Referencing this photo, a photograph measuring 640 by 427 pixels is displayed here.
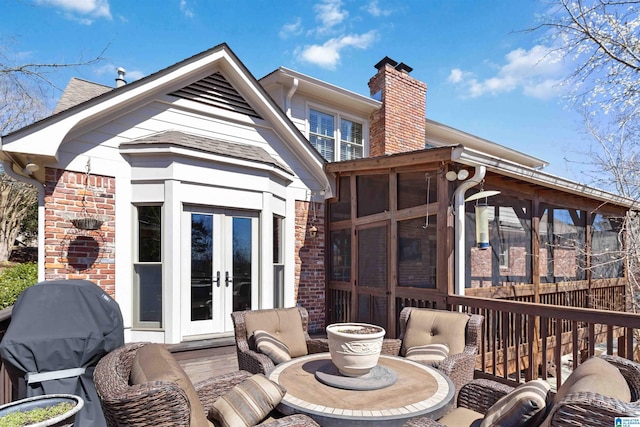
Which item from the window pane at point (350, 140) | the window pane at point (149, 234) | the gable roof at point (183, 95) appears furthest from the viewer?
the window pane at point (350, 140)

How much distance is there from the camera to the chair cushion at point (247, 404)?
2.01 meters

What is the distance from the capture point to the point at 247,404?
2.08 meters

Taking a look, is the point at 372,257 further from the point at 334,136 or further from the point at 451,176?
the point at 334,136

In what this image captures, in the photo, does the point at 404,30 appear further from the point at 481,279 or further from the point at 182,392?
the point at 182,392

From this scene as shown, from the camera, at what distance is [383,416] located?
1.99 metres

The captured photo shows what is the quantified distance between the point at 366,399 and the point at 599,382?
1274mm

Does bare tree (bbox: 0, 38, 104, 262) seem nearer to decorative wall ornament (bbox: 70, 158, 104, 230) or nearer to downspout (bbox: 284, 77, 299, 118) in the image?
decorative wall ornament (bbox: 70, 158, 104, 230)

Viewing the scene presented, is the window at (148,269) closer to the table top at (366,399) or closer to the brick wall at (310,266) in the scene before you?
the brick wall at (310,266)

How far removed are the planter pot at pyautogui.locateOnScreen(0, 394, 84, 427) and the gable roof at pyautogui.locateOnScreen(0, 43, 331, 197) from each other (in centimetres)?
309

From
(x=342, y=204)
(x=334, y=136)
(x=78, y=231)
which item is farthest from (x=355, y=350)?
(x=334, y=136)

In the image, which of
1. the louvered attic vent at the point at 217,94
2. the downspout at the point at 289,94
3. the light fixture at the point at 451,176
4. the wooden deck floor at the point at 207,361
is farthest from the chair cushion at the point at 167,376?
the downspout at the point at 289,94

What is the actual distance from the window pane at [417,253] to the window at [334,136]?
348 cm

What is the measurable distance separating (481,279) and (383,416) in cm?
385

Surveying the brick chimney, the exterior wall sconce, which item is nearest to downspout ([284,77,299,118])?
the brick chimney
